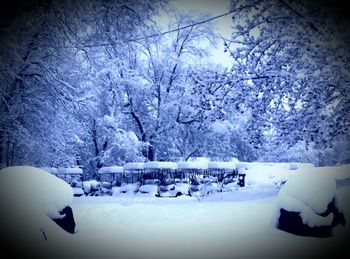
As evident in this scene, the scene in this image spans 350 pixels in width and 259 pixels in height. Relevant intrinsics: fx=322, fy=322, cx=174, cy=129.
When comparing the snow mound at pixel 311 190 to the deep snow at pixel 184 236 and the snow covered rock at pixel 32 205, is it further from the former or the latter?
the snow covered rock at pixel 32 205

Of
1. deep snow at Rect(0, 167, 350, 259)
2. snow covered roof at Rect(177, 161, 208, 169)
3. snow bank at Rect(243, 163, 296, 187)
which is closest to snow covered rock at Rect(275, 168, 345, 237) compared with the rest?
deep snow at Rect(0, 167, 350, 259)

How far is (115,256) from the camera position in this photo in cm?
574

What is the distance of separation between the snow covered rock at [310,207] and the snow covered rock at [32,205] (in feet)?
14.9

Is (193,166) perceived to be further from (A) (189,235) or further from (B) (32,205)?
(B) (32,205)

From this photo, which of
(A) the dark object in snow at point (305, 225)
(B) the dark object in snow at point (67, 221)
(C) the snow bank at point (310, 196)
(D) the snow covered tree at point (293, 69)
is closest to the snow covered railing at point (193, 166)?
(D) the snow covered tree at point (293, 69)

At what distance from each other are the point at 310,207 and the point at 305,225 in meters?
0.39

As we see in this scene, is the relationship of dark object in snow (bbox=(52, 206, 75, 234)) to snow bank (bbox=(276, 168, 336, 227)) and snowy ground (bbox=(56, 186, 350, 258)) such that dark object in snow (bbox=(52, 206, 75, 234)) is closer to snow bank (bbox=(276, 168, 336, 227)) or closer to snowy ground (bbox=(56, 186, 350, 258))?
snowy ground (bbox=(56, 186, 350, 258))

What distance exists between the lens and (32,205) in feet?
17.8

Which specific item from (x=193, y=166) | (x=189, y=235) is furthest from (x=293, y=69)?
(x=193, y=166)

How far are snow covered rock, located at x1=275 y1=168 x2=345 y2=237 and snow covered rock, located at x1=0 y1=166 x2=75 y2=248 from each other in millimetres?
4551

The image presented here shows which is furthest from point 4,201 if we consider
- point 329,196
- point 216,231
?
point 329,196

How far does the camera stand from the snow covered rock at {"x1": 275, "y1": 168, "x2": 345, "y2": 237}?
21.3ft

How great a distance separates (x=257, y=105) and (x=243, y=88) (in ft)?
2.37

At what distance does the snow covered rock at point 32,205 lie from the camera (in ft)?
16.4
